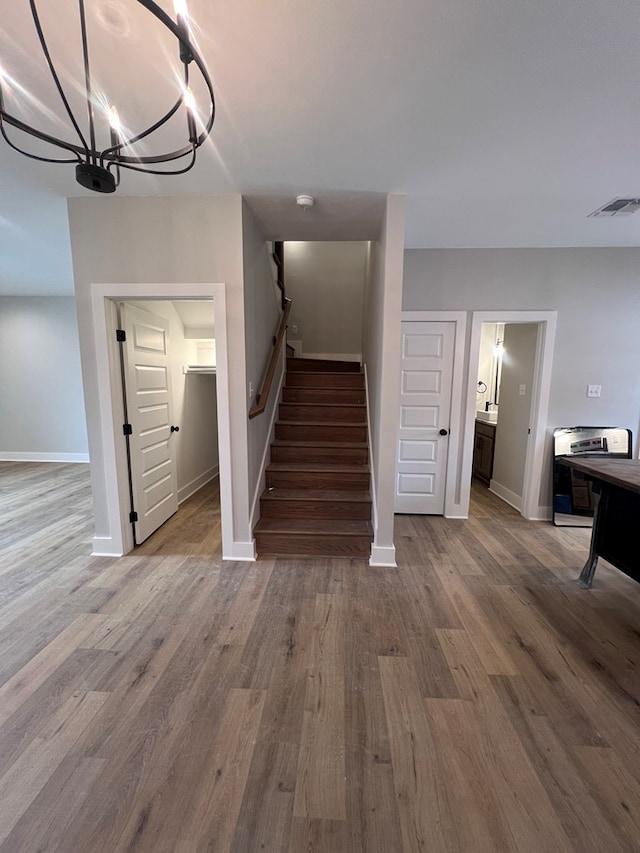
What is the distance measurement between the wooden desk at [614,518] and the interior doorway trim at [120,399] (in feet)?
8.13

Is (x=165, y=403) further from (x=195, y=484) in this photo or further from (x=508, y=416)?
(x=508, y=416)

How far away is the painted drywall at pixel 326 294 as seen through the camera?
18.4 feet

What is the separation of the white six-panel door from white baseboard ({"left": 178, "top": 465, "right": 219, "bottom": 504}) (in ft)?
8.02

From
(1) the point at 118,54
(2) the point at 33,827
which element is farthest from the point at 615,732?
(1) the point at 118,54

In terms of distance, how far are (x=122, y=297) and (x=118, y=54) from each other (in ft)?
4.81

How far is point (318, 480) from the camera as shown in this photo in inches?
123

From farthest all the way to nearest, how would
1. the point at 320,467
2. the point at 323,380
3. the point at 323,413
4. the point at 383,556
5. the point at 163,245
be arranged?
the point at 323,380 < the point at 323,413 < the point at 320,467 < the point at 383,556 < the point at 163,245

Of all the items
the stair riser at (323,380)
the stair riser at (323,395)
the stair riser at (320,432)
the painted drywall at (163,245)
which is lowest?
the stair riser at (320,432)

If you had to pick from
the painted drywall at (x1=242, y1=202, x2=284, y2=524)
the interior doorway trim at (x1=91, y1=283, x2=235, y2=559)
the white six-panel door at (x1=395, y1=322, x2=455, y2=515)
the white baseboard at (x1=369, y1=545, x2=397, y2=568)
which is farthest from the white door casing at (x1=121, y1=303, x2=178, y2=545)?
the white six-panel door at (x1=395, y1=322, x2=455, y2=515)

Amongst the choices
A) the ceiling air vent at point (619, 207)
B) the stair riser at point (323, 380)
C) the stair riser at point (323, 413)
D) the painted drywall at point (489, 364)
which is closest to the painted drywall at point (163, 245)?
the stair riser at point (323, 413)

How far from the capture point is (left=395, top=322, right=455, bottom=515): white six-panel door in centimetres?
349

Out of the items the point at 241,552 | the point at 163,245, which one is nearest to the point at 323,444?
the point at 241,552

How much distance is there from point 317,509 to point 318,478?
0.97 feet

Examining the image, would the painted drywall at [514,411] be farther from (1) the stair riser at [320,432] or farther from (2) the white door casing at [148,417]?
(2) the white door casing at [148,417]
